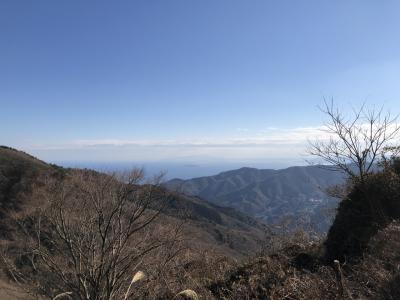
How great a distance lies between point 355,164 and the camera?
14.6 meters

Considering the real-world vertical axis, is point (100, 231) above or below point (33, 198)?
below

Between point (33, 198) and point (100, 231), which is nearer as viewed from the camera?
point (100, 231)

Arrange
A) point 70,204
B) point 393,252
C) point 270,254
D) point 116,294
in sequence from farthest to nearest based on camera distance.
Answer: point 70,204 → point 116,294 → point 270,254 → point 393,252

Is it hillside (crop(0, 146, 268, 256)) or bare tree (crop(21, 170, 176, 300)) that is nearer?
bare tree (crop(21, 170, 176, 300))

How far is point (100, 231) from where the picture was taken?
16297 mm

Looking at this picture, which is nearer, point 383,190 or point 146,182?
point 383,190

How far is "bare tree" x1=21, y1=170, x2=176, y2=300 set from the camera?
1609 centimetres

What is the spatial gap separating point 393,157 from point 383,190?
1888 millimetres

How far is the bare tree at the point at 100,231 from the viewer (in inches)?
634

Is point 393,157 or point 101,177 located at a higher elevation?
point 393,157

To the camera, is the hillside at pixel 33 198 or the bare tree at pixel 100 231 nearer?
the bare tree at pixel 100 231

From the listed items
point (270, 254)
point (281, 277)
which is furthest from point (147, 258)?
point (281, 277)

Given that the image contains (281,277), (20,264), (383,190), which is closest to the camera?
(281,277)

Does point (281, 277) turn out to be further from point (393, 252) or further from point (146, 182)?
point (146, 182)
